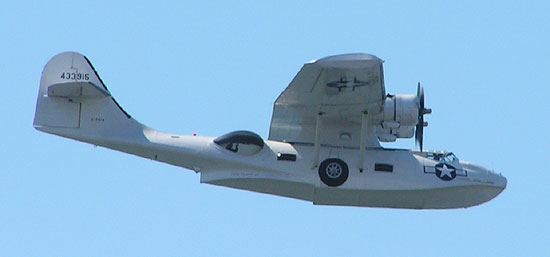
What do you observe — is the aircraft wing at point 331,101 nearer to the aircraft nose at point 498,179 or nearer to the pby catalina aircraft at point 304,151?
the pby catalina aircraft at point 304,151

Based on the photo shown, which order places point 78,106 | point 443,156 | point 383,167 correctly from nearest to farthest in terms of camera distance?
point 383,167 < point 78,106 < point 443,156

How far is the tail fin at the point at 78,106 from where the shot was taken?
23.0 meters

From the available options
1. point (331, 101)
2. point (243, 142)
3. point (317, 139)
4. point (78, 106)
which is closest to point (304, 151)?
point (317, 139)

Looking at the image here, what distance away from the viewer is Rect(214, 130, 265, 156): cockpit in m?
23.2

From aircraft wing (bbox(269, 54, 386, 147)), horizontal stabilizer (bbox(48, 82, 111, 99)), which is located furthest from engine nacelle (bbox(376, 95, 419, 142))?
horizontal stabilizer (bbox(48, 82, 111, 99))

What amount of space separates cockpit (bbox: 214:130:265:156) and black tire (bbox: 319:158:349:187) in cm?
139

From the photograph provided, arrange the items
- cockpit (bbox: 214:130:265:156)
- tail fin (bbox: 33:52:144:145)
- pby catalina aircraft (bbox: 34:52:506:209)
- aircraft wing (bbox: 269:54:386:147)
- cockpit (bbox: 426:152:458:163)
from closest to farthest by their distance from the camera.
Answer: aircraft wing (bbox: 269:54:386:147)
pby catalina aircraft (bbox: 34:52:506:209)
tail fin (bbox: 33:52:144:145)
cockpit (bbox: 214:130:265:156)
cockpit (bbox: 426:152:458:163)

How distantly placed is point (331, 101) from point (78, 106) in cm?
533

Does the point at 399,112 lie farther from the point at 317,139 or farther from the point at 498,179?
the point at 498,179

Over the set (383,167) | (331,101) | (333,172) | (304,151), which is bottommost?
(333,172)

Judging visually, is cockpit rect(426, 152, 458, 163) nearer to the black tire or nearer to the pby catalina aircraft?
the pby catalina aircraft

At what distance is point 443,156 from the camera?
77.4ft

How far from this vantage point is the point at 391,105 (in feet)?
74.9

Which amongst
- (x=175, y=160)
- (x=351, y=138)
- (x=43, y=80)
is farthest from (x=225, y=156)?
(x=43, y=80)
